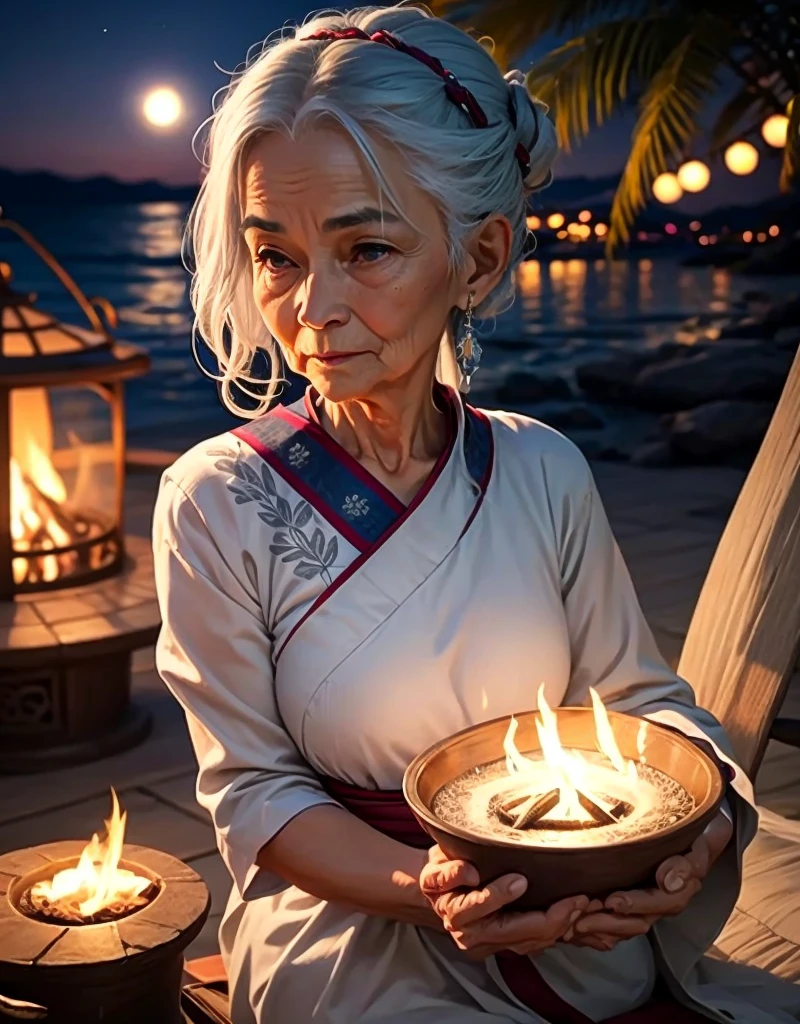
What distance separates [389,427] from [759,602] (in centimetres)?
101

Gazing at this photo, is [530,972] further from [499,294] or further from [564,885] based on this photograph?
[499,294]

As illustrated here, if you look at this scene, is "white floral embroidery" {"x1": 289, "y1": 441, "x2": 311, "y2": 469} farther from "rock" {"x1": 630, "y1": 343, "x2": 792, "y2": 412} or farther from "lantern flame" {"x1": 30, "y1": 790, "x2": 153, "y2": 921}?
"rock" {"x1": 630, "y1": 343, "x2": 792, "y2": 412}

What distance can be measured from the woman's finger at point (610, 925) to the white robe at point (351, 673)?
275 mm

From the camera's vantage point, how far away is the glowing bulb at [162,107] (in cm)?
870

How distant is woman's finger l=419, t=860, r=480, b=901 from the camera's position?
1.38 m

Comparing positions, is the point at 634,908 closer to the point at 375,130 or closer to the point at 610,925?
the point at 610,925

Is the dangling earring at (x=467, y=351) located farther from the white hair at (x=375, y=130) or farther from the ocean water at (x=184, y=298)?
the ocean water at (x=184, y=298)

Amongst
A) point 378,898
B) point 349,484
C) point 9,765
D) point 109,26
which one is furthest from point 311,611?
point 109,26

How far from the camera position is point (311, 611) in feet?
5.45

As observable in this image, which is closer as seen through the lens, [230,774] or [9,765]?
[230,774]

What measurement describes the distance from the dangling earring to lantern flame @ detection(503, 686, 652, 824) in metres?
0.48

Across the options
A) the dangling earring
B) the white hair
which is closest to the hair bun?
the white hair

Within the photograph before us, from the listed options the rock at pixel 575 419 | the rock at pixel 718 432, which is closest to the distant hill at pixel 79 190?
the rock at pixel 575 419

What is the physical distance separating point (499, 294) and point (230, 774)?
2.11 feet
